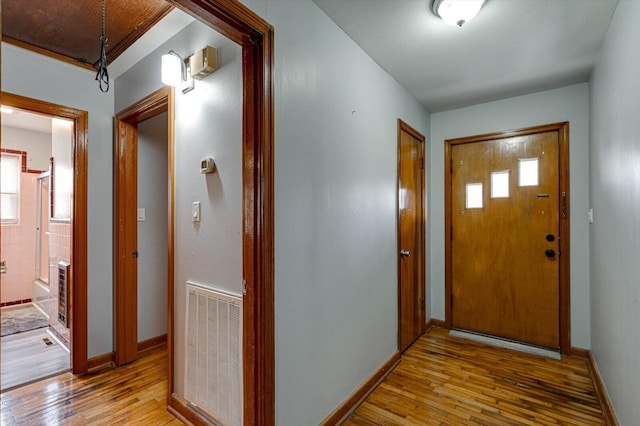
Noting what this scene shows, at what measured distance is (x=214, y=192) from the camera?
76.7 inches

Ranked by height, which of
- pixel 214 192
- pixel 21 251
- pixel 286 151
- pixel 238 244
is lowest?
pixel 21 251

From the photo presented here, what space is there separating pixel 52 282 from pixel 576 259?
16.6 ft

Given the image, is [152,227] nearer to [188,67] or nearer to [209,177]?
[209,177]

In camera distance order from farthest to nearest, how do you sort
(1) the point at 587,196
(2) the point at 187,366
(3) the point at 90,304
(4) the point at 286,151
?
(1) the point at 587,196 < (3) the point at 90,304 < (2) the point at 187,366 < (4) the point at 286,151

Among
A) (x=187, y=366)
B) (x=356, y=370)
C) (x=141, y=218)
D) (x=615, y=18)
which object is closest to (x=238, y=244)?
(x=187, y=366)

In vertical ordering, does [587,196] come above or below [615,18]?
below

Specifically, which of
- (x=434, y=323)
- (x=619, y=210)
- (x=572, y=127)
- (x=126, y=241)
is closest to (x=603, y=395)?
(x=619, y=210)

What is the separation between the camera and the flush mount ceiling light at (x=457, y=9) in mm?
1841

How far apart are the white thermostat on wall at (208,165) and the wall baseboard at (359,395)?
5.33 ft

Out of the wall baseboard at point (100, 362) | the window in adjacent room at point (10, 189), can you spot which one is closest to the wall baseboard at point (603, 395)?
the wall baseboard at point (100, 362)

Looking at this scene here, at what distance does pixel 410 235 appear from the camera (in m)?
3.22

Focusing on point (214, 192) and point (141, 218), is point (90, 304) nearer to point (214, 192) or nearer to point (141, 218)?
point (141, 218)

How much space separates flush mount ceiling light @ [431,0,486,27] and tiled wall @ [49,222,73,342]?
335cm

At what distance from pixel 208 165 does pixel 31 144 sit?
4.57 m
